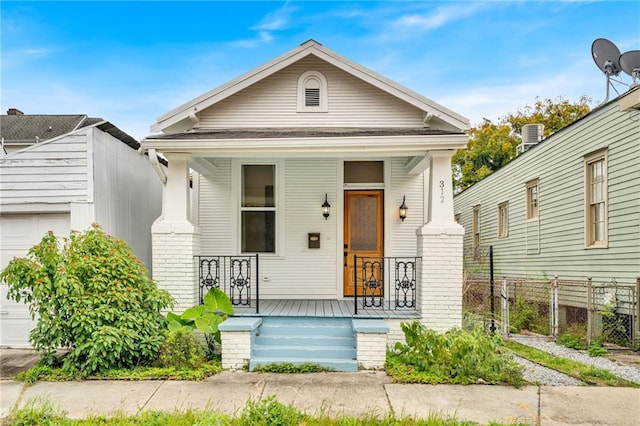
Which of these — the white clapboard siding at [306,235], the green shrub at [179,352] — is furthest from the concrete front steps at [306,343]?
the white clapboard siding at [306,235]

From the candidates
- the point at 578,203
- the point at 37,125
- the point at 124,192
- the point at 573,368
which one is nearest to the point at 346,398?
the point at 573,368

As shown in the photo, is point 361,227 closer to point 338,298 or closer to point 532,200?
point 338,298

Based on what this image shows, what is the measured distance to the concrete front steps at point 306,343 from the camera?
6.34 metres

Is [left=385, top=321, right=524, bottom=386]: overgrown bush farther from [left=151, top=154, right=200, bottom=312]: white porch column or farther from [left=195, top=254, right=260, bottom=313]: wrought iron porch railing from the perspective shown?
[left=151, top=154, right=200, bottom=312]: white porch column

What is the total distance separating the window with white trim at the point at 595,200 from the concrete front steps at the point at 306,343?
225 inches

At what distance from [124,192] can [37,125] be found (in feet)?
59.8

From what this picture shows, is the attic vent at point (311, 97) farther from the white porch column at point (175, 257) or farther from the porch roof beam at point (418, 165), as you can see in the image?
the white porch column at point (175, 257)

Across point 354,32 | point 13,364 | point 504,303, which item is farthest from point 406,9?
point 13,364

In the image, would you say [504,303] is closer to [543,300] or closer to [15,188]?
[543,300]

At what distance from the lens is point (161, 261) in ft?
23.6

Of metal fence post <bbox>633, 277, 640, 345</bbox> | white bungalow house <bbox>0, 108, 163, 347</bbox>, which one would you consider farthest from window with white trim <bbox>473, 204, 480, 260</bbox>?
white bungalow house <bbox>0, 108, 163, 347</bbox>

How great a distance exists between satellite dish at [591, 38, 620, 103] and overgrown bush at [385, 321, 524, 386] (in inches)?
326

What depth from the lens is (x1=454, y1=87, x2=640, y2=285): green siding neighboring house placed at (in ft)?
26.5

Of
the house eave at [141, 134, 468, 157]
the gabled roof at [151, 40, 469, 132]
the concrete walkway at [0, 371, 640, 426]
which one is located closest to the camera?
the concrete walkway at [0, 371, 640, 426]
